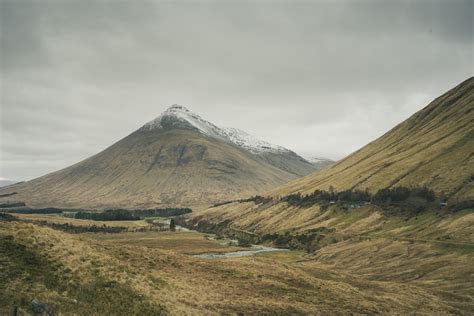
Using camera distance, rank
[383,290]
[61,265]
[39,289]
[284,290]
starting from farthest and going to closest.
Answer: [383,290] → [284,290] → [61,265] → [39,289]

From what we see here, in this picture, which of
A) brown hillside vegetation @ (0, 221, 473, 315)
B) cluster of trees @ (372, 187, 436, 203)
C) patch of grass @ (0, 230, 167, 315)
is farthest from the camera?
cluster of trees @ (372, 187, 436, 203)

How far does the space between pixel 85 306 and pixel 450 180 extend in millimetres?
179567

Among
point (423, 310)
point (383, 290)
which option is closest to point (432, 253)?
point (383, 290)

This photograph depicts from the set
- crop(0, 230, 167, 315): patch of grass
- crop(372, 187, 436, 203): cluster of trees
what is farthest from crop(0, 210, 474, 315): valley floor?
crop(372, 187, 436, 203): cluster of trees

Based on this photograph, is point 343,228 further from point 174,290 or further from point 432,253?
point 174,290

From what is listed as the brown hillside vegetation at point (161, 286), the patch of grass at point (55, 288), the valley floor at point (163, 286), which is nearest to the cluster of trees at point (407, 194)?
the valley floor at point (163, 286)

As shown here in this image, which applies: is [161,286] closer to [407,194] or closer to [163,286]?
[163,286]

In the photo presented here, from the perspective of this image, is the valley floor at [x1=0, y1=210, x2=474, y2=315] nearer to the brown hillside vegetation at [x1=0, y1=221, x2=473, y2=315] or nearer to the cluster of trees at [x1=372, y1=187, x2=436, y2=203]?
the brown hillside vegetation at [x1=0, y1=221, x2=473, y2=315]

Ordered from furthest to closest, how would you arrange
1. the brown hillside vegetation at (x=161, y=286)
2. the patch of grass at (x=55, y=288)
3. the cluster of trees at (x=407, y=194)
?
the cluster of trees at (x=407, y=194), the brown hillside vegetation at (x=161, y=286), the patch of grass at (x=55, y=288)

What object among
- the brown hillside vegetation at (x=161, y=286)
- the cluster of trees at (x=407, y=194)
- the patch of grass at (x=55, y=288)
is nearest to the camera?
the patch of grass at (x=55, y=288)

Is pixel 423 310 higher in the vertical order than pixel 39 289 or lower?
lower

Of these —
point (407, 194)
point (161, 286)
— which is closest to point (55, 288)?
point (161, 286)

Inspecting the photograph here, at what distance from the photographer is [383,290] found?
66.6 metres

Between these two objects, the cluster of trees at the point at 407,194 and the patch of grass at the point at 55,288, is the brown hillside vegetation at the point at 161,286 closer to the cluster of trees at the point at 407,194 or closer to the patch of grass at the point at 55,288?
the patch of grass at the point at 55,288
